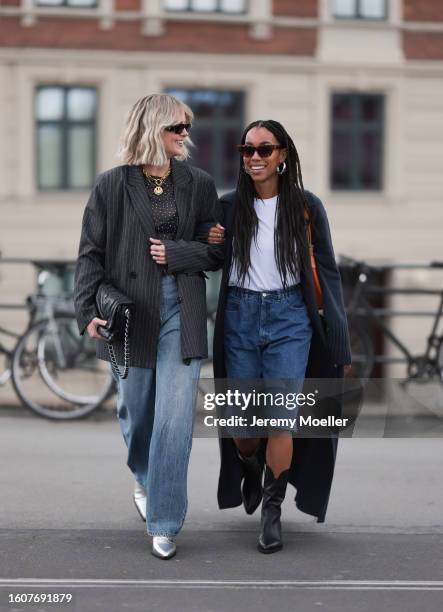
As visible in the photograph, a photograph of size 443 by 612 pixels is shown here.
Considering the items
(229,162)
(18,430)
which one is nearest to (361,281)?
(18,430)

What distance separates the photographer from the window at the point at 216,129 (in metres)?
20.0

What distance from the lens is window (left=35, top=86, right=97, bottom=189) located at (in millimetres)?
19625

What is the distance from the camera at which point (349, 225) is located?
20.3 meters

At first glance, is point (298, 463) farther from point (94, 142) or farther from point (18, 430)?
point (94, 142)

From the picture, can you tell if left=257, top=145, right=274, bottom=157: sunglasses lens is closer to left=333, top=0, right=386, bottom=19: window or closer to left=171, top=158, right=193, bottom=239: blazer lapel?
left=171, top=158, right=193, bottom=239: blazer lapel

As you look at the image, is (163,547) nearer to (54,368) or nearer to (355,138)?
(54,368)

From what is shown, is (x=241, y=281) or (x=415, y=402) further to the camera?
(x=415, y=402)

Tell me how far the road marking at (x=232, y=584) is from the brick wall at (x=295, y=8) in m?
15.9

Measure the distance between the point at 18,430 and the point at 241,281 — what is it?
12.6 feet

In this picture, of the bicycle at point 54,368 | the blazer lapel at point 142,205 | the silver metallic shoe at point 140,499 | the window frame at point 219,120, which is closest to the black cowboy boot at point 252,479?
the silver metallic shoe at point 140,499

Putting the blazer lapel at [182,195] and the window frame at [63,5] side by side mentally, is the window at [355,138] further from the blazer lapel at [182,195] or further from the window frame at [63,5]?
the blazer lapel at [182,195]

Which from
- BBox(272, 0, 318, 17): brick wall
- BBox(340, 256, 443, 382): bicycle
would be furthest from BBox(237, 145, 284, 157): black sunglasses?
BBox(272, 0, 318, 17): brick wall

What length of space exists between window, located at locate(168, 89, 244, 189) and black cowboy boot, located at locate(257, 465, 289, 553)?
14.6 metres

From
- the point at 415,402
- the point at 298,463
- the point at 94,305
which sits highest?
the point at 94,305
